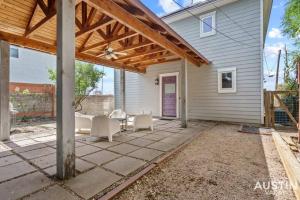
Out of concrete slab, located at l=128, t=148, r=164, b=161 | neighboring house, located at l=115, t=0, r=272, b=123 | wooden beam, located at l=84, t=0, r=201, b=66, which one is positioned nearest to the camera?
wooden beam, located at l=84, t=0, r=201, b=66

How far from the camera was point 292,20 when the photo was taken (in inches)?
283

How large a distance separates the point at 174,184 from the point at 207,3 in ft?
24.7

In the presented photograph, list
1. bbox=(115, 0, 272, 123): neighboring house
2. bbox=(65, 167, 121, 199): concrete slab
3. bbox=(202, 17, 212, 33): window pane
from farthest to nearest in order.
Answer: bbox=(202, 17, 212, 33): window pane < bbox=(115, 0, 272, 123): neighboring house < bbox=(65, 167, 121, 199): concrete slab

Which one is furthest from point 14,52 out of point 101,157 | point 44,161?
point 101,157

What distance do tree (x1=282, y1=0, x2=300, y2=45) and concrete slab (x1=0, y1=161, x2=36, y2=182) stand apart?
851 cm

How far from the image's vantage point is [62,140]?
87.2 inches

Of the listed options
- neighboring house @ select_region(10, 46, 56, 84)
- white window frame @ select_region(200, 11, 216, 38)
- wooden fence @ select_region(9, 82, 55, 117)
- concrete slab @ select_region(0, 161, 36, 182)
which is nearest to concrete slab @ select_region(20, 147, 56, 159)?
concrete slab @ select_region(0, 161, 36, 182)

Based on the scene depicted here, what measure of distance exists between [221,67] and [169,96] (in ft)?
9.34

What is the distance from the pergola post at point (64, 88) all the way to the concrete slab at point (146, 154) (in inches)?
50.6

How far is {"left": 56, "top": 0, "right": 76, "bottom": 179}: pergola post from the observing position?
2.22 meters

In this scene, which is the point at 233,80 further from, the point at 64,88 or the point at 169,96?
the point at 64,88

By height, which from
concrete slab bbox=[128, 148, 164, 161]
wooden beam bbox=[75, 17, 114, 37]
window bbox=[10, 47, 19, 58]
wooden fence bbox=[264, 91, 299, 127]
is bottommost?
concrete slab bbox=[128, 148, 164, 161]

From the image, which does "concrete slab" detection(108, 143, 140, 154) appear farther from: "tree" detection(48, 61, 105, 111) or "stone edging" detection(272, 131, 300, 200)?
"tree" detection(48, 61, 105, 111)

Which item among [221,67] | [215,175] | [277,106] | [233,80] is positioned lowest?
[215,175]
